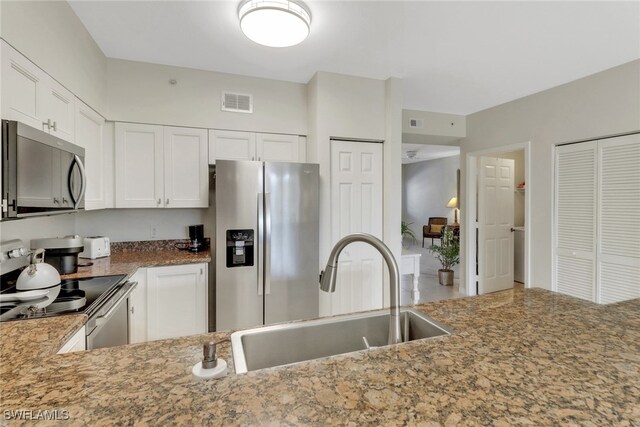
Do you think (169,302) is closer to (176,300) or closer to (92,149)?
(176,300)

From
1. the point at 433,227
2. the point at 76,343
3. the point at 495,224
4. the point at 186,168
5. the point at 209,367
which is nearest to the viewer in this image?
the point at 209,367

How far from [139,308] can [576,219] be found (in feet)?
14.0

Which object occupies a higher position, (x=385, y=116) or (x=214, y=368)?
(x=385, y=116)

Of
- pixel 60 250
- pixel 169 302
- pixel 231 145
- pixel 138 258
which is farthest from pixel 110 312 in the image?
pixel 231 145

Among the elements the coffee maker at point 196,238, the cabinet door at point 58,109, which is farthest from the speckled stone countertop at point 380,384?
the coffee maker at point 196,238

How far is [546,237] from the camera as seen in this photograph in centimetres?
348

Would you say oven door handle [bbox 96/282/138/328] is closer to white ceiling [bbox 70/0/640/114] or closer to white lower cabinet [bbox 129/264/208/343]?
white lower cabinet [bbox 129/264/208/343]

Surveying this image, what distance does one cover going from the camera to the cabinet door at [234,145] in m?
3.02

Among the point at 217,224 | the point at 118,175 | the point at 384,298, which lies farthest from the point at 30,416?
the point at 384,298

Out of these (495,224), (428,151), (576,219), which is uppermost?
(428,151)

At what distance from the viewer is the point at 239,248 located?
261cm

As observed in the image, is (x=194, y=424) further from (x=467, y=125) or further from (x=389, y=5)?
(x=467, y=125)

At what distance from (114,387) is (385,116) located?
314 cm

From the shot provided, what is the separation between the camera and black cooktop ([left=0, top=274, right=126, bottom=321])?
1.37 metres
